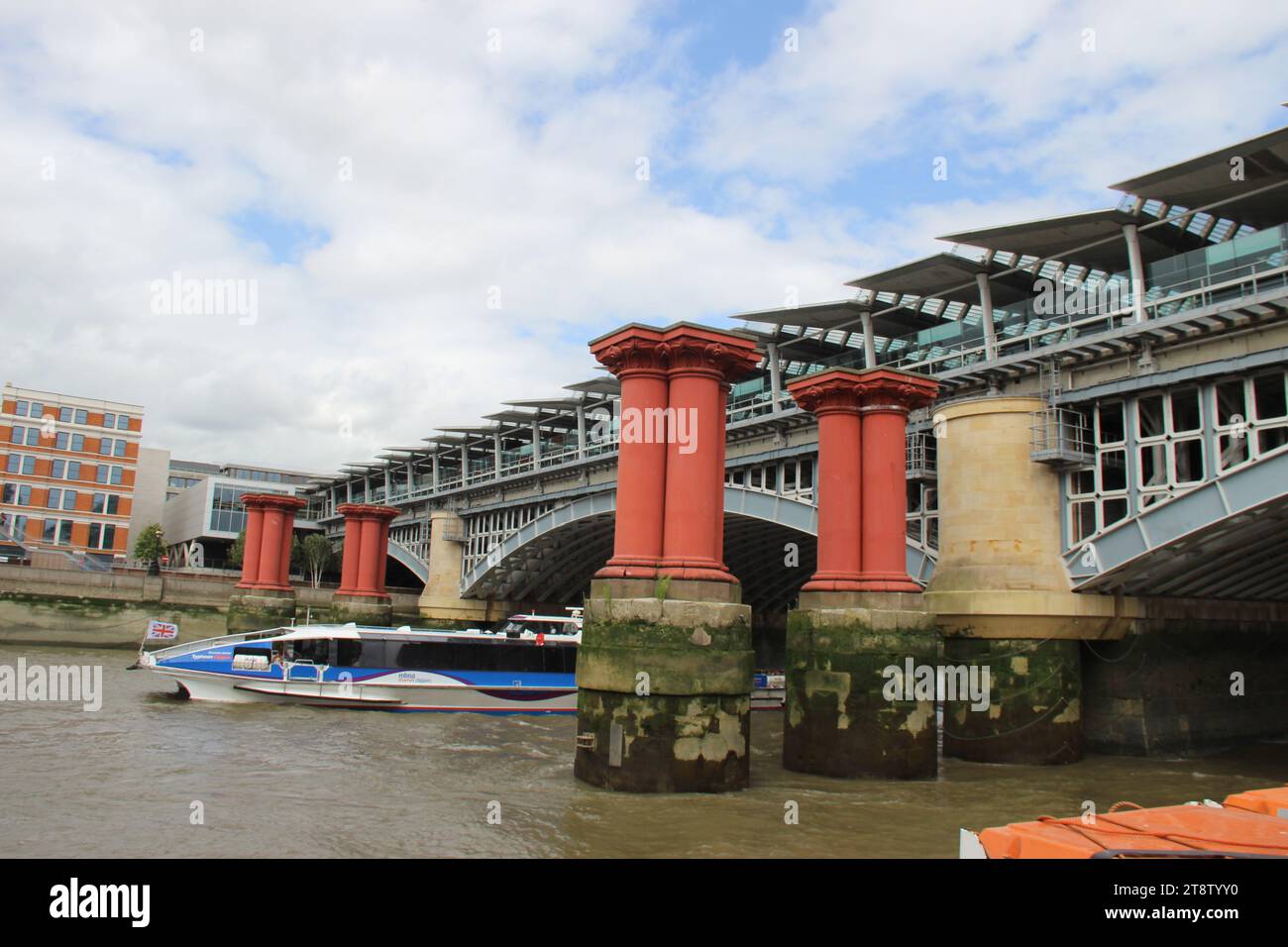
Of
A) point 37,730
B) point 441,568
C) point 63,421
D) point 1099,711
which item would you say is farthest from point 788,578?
point 63,421

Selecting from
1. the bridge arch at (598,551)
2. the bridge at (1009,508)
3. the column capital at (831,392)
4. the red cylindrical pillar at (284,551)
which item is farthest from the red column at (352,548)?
the column capital at (831,392)

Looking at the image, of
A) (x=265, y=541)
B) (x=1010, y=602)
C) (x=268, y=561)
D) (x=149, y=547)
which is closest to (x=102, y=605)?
(x=268, y=561)

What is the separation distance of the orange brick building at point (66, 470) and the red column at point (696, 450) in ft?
200

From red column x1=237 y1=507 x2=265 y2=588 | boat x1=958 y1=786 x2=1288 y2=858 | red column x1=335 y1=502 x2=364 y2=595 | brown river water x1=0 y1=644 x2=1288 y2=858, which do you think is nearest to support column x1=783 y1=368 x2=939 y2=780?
brown river water x1=0 y1=644 x2=1288 y2=858

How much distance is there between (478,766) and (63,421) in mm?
59555

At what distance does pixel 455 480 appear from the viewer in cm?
5547

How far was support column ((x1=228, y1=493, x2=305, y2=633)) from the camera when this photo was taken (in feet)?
161

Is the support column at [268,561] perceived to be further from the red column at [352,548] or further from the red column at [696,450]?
the red column at [696,450]

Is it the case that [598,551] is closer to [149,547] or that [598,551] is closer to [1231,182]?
[1231,182]

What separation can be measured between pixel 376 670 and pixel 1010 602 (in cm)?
1864

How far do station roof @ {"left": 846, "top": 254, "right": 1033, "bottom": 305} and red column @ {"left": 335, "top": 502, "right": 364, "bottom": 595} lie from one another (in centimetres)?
3326

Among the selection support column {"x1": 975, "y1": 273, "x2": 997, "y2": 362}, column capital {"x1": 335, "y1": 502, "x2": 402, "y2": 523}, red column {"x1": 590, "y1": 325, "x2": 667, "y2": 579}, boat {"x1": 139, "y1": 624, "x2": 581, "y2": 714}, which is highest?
support column {"x1": 975, "y1": 273, "x2": 997, "y2": 362}

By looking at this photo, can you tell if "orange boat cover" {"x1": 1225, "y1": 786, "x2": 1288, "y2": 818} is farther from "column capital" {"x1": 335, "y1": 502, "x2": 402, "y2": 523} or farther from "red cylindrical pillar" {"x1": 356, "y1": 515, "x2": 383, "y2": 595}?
"red cylindrical pillar" {"x1": 356, "y1": 515, "x2": 383, "y2": 595}

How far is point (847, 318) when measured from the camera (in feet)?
97.9
